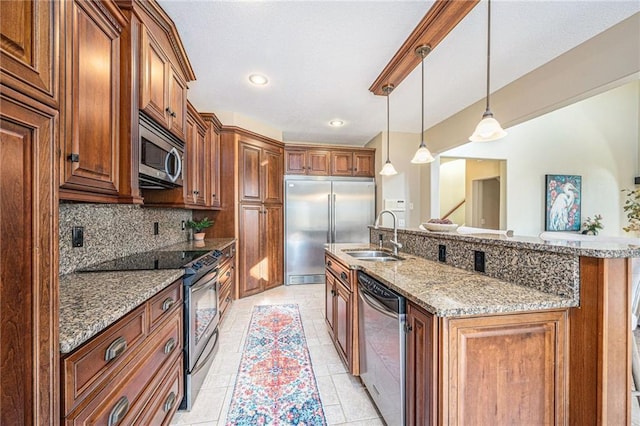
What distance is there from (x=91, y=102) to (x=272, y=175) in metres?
3.06

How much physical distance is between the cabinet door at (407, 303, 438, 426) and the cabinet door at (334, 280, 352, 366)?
715 millimetres

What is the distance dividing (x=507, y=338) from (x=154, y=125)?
212 cm

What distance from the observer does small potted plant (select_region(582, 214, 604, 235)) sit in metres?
4.69

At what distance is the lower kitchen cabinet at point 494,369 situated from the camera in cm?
96

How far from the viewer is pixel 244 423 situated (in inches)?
59.1

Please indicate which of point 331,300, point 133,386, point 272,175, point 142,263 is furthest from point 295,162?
point 133,386

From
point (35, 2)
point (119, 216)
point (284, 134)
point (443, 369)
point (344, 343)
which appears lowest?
point (344, 343)

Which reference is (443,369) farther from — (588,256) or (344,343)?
(344,343)

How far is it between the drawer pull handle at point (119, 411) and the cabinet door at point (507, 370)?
47.7 inches

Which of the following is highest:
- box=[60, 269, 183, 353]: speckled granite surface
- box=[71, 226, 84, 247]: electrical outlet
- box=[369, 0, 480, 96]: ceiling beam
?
box=[369, 0, 480, 96]: ceiling beam

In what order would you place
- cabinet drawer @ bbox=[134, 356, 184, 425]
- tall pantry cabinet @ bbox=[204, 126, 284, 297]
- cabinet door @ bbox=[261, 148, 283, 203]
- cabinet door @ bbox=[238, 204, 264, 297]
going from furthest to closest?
cabinet door @ bbox=[261, 148, 283, 203] → cabinet door @ bbox=[238, 204, 264, 297] → tall pantry cabinet @ bbox=[204, 126, 284, 297] → cabinet drawer @ bbox=[134, 356, 184, 425]

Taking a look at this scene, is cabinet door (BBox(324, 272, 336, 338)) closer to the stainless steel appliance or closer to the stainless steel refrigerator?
the stainless steel appliance

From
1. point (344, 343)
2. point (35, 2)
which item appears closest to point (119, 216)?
point (35, 2)

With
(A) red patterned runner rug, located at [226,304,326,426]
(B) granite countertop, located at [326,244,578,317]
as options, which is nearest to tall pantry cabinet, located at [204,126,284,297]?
(A) red patterned runner rug, located at [226,304,326,426]
